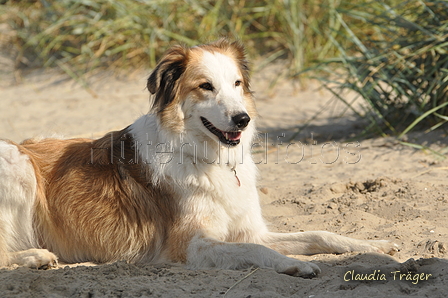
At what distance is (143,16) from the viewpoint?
31.2 feet

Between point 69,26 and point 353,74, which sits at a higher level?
point 69,26

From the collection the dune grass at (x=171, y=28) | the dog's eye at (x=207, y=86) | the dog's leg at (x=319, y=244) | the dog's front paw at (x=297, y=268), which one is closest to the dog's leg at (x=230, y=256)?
the dog's front paw at (x=297, y=268)

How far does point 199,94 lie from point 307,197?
5.45 feet

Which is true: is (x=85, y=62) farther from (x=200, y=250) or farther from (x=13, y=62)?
(x=200, y=250)

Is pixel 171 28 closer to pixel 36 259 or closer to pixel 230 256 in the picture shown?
pixel 36 259

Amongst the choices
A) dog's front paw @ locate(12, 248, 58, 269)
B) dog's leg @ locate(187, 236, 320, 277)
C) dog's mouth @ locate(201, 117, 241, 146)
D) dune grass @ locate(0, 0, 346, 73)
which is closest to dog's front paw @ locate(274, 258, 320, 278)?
dog's leg @ locate(187, 236, 320, 277)

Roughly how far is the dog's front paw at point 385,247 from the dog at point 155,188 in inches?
0.5

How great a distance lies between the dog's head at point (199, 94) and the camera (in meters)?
3.79

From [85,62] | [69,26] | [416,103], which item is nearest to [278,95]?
[416,103]

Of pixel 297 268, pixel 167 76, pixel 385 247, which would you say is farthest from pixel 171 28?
pixel 297 268

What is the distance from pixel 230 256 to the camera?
141 inches

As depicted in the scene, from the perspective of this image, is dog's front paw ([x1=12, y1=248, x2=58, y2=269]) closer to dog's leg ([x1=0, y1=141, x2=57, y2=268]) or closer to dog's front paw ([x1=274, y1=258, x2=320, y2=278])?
dog's leg ([x1=0, y1=141, x2=57, y2=268])

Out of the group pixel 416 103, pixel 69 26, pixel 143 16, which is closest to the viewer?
pixel 416 103

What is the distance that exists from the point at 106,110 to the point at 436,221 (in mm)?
5945
